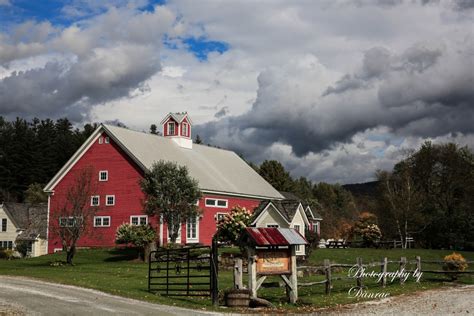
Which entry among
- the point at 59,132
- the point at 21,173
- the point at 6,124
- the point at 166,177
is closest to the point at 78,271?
the point at 166,177

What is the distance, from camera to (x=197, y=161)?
59.8m

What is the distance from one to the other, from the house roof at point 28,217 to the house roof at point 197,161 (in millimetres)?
13111

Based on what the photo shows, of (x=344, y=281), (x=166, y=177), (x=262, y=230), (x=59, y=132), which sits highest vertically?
(x=59, y=132)

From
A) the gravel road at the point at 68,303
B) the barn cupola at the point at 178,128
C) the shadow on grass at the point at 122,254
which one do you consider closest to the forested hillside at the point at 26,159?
the barn cupola at the point at 178,128

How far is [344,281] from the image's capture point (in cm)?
2972

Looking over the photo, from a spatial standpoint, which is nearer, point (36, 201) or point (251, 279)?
point (251, 279)

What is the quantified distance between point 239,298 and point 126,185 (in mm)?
32210

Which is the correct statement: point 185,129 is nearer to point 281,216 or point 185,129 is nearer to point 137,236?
point 281,216

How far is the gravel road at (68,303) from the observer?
18281mm

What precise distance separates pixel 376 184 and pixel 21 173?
6093 cm

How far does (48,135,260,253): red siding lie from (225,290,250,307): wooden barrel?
29371 millimetres

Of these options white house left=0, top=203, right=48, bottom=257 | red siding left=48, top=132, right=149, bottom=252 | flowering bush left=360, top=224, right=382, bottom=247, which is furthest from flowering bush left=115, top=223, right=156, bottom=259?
white house left=0, top=203, right=48, bottom=257

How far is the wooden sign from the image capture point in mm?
21703

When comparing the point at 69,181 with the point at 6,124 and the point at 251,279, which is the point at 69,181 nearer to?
the point at 251,279
